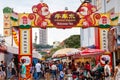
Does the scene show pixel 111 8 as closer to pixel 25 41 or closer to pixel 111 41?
pixel 111 41

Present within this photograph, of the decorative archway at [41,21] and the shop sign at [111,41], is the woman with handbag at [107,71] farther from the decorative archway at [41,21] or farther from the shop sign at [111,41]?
the decorative archway at [41,21]

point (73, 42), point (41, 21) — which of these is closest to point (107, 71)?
point (41, 21)

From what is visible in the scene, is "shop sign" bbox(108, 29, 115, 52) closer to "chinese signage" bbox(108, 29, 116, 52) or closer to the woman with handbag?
"chinese signage" bbox(108, 29, 116, 52)

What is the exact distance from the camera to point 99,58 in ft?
99.2

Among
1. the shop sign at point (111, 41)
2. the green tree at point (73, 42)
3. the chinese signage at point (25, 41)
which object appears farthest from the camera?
the green tree at point (73, 42)

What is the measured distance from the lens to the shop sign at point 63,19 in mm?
29359

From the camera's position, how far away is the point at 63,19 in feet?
96.7

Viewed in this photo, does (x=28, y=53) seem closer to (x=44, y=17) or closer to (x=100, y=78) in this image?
(x=44, y=17)

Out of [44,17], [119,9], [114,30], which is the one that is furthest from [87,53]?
[119,9]

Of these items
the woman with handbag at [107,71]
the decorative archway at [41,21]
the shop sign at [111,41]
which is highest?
the decorative archway at [41,21]

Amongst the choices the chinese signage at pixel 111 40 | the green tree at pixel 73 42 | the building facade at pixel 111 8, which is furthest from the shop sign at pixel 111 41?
the green tree at pixel 73 42

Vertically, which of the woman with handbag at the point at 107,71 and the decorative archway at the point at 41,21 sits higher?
the decorative archway at the point at 41,21

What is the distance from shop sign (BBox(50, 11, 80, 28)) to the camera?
2936 cm

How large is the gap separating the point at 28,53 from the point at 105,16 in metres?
6.59
